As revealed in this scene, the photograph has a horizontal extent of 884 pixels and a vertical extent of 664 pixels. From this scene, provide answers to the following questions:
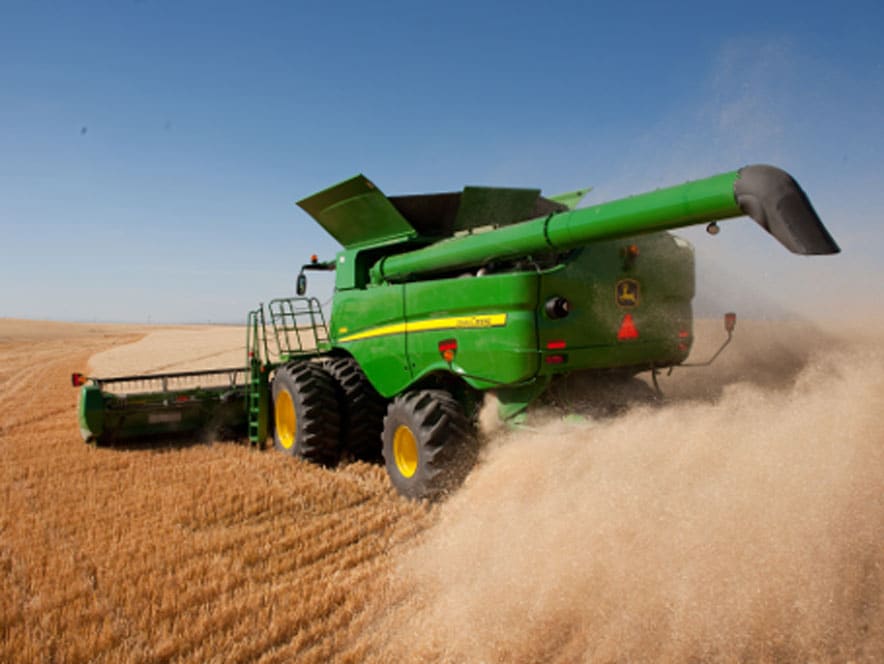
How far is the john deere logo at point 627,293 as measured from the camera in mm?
4707

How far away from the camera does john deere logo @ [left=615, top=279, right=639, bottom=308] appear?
15.4 ft

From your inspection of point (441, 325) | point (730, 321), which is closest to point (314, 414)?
point (441, 325)

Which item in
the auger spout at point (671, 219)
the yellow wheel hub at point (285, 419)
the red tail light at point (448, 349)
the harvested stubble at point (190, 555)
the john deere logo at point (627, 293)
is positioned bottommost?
the harvested stubble at point (190, 555)

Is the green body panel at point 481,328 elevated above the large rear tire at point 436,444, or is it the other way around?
the green body panel at point 481,328

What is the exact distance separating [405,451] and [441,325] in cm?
104

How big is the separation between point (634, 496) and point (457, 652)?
118 centimetres

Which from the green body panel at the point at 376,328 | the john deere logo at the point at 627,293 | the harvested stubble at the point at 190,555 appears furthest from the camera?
the green body panel at the point at 376,328

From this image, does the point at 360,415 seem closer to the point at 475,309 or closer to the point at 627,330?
the point at 475,309

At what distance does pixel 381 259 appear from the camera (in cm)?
618

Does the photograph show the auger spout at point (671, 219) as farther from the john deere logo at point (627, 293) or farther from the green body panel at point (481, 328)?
the john deere logo at point (627, 293)

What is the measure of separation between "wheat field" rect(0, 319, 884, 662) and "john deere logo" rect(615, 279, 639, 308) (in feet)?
2.84

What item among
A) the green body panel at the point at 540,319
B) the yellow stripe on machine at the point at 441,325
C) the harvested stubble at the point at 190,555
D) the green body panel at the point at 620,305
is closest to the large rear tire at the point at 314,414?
the harvested stubble at the point at 190,555

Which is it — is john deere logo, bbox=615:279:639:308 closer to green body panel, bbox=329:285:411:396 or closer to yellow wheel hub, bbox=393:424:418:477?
green body panel, bbox=329:285:411:396

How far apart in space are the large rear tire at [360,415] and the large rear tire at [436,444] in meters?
1.43
